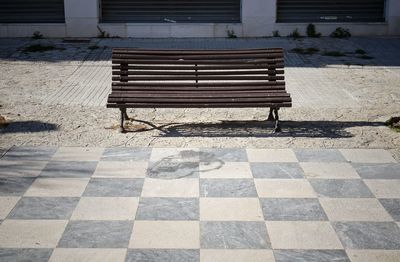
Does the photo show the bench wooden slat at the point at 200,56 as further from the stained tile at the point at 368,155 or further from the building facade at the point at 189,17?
the building facade at the point at 189,17

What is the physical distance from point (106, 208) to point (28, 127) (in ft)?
9.89

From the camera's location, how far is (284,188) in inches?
232

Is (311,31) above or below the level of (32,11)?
below

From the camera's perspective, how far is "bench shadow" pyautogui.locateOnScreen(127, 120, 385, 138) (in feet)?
25.0

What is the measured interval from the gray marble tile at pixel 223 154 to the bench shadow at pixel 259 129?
0.61 metres

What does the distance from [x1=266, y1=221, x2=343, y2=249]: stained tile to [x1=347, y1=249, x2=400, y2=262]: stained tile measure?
146mm

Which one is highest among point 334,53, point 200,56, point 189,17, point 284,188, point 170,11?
point 170,11

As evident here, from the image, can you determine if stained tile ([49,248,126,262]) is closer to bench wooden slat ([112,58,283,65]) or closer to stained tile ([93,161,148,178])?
stained tile ([93,161,148,178])

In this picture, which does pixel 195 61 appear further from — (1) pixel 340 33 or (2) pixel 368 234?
(1) pixel 340 33

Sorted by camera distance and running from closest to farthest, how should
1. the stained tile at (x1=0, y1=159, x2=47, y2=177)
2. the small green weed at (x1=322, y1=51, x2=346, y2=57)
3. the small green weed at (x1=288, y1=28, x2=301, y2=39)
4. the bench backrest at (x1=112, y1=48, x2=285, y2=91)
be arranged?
the stained tile at (x1=0, y1=159, x2=47, y2=177), the bench backrest at (x1=112, y1=48, x2=285, y2=91), the small green weed at (x1=322, y1=51, x2=346, y2=57), the small green weed at (x1=288, y1=28, x2=301, y2=39)

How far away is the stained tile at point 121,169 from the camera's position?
244 inches

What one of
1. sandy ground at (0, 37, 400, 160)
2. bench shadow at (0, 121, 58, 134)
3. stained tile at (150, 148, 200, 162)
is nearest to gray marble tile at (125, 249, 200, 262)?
stained tile at (150, 148, 200, 162)

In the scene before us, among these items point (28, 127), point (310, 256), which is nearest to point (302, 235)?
point (310, 256)

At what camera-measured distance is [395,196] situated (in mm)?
5742
